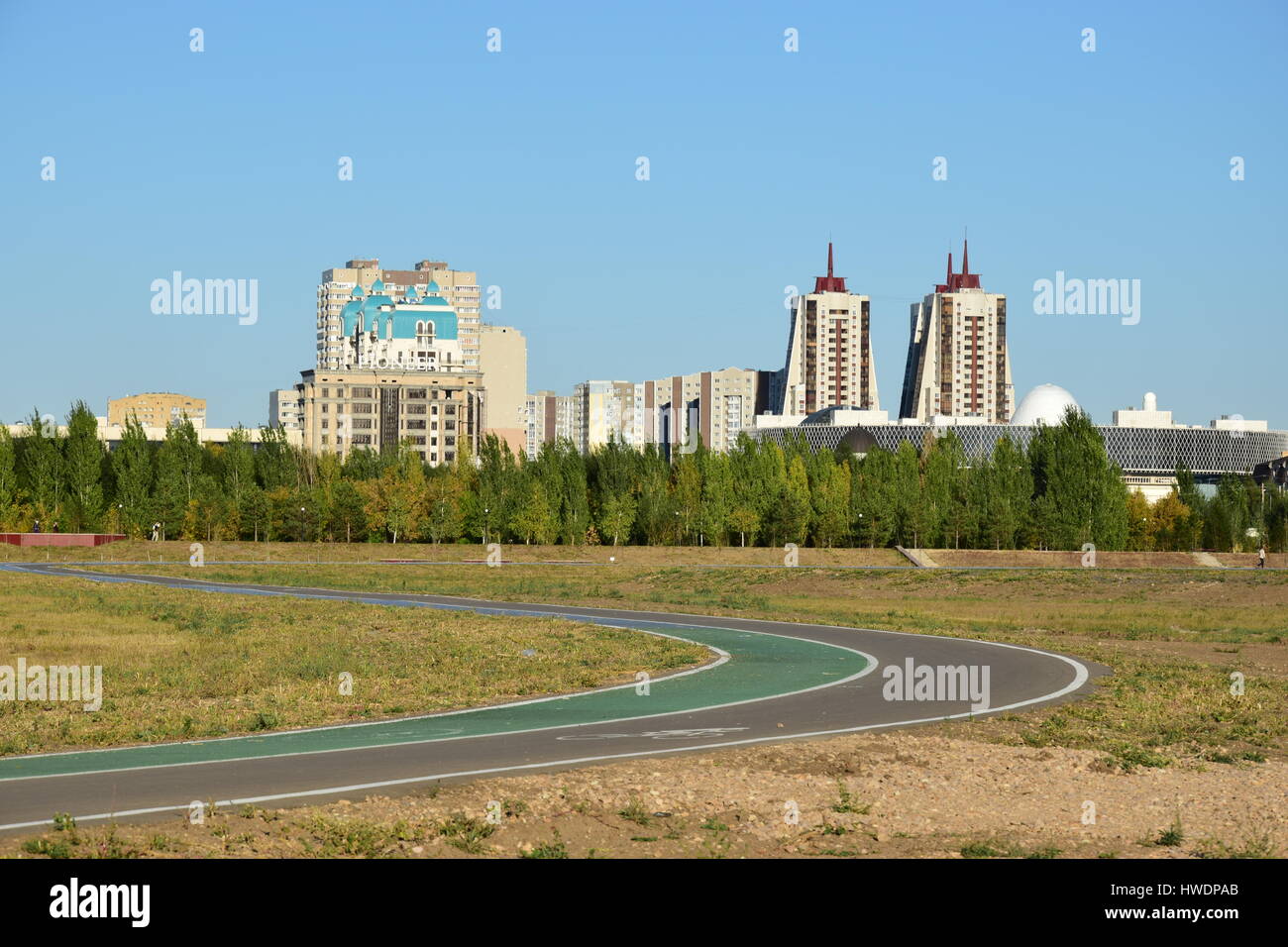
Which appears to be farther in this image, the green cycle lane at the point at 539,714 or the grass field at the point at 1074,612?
the grass field at the point at 1074,612

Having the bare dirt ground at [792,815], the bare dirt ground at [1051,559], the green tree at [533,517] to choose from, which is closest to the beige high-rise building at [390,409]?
the green tree at [533,517]

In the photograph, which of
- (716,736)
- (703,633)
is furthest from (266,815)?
(703,633)

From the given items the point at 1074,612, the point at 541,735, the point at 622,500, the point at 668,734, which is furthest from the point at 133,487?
the point at 668,734

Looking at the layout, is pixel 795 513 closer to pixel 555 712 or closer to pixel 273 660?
pixel 273 660

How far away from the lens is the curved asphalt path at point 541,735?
1370 cm

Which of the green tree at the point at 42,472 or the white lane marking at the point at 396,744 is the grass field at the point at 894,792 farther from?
the green tree at the point at 42,472

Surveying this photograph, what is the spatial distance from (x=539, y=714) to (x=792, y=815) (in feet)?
23.7

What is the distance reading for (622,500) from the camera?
9431 centimetres

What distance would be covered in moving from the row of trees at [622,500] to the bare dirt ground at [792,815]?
75722 mm

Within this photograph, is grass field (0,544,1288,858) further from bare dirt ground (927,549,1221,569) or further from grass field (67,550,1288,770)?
bare dirt ground (927,549,1221,569)

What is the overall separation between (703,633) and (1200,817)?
68.7 feet

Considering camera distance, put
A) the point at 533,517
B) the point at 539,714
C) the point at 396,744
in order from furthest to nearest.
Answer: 1. the point at 533,517
2. the point at 539,714
3. the point at 396,744
